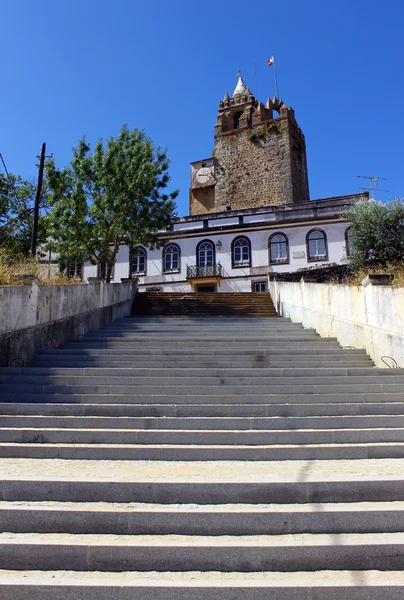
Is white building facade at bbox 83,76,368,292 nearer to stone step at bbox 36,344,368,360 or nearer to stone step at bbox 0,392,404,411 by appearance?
stone step at bbox 36,344,368,360

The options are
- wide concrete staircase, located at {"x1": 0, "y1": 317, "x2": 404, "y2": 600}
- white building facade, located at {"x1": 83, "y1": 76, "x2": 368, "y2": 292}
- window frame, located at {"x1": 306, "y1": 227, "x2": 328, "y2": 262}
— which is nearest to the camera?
wide concrete staircase, located at {"x1": 0, "y1": 317, "x2": 404, "y2": 600}

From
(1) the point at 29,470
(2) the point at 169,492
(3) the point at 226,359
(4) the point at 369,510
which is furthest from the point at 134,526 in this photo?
(3) the point at 226,359

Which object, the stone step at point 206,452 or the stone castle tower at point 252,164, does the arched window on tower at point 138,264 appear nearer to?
the stone castle tower at point 252,164

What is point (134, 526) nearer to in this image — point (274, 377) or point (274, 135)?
point (274, 377)

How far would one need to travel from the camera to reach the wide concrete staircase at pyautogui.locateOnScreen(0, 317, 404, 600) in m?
2.64

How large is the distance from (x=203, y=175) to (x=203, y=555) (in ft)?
122

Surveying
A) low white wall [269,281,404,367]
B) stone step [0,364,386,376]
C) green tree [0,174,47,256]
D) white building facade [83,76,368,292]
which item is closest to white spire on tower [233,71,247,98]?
white building facade [83,76,368,292]

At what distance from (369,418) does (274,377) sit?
162 cm

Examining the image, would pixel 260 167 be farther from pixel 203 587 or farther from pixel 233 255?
pixel 203 587

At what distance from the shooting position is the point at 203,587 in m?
2.49

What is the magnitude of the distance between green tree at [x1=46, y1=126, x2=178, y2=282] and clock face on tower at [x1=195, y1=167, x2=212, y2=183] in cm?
2212

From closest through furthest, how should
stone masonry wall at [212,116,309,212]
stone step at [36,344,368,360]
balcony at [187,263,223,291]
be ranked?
stone step at [36,344,368,360] < balcony at [187,263,223,291] < stone masonry wall at [212,116,309,212]

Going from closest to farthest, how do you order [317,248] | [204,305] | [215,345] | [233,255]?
1. [215,345]
2. [204,305]
3. [317,248]
4. [233,255]

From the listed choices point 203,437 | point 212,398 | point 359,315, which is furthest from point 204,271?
point 203,437
